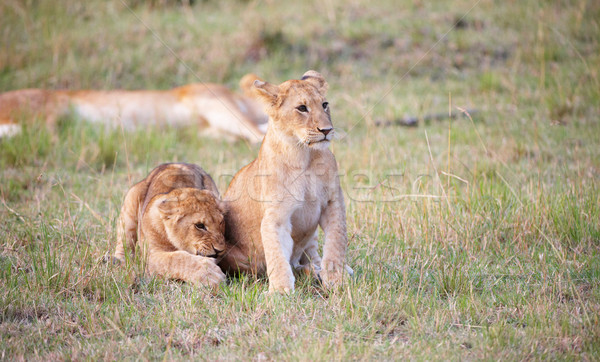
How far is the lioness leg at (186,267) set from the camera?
13.5ft

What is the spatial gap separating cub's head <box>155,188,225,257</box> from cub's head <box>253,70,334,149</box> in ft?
2.32

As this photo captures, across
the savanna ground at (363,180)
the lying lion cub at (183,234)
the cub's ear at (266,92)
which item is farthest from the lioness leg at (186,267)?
the cub's ear at (266,92)

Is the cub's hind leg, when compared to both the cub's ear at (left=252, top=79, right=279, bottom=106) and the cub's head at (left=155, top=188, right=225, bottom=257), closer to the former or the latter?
the cub's head at (left=155, top=188, right=225, bottom=257)

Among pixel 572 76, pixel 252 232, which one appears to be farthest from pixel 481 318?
pixel 572 76

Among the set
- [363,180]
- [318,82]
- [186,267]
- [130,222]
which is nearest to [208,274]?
[186,267]

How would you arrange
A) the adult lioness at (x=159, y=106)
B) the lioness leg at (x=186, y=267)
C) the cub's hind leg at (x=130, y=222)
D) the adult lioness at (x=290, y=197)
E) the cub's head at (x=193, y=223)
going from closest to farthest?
the adult lioness at (x=290, y=197), the lioness leg at (x=186, y=267), the cub's head at (x=193, y=223), the cub's hind leg at (x=130, y=222), the adult lioness at (x=159, y=106)

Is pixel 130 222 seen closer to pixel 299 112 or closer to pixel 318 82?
pixel 299 112

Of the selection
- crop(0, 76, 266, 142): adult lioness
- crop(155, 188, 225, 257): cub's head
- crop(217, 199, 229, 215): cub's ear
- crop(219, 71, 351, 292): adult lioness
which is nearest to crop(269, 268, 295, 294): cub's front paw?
crop(219, 71, 351, 292): adult lioness

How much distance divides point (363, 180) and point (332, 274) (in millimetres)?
2568

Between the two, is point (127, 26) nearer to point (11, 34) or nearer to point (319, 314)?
point (11, 34)

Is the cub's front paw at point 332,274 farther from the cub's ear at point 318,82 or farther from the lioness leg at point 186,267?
the cub's ear at point 318,82

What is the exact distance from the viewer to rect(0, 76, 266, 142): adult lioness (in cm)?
851

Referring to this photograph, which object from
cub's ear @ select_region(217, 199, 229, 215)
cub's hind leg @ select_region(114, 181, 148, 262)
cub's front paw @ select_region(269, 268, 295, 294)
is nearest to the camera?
cub's front paw @ select_region(269, 268, 295, 294)

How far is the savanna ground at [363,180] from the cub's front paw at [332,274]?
9 cm
